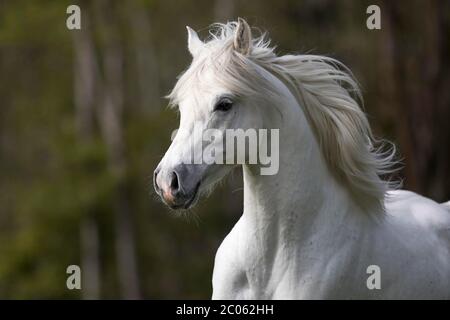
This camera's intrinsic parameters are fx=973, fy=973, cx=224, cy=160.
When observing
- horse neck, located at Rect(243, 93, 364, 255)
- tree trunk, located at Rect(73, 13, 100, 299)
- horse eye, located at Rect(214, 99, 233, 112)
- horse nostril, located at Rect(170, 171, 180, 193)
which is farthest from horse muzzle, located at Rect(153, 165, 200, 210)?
tree trunk, located at Rect(73, 13, 100, 299)

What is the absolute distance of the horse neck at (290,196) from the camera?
5383 millimetres

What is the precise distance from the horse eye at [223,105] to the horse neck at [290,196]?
35 cm

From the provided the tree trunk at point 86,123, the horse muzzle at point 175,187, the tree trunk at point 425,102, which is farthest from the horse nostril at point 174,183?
the tree trunk at point 86,123

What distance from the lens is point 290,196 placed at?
17.7 feet

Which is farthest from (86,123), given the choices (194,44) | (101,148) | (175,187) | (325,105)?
(175,187)

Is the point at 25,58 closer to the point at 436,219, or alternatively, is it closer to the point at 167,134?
the point at 167,134

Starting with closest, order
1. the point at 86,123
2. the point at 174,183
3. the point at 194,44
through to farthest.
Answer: the point at 174,183, the point at 194,44, the point at 86,123

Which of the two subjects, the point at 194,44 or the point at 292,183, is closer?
the point at 292,183

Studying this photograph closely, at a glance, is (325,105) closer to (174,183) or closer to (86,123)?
(174,183)

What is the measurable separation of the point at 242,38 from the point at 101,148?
21053 mm
